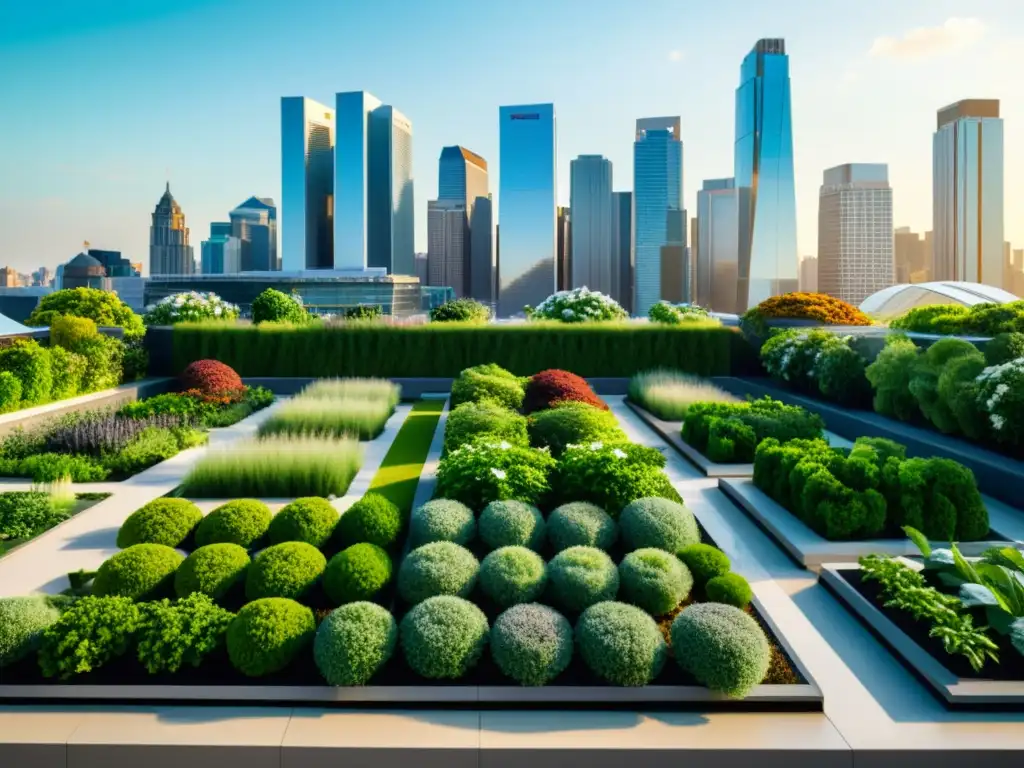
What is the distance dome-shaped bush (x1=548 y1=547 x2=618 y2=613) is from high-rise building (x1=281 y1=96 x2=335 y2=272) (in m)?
117

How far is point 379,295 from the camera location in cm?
7494

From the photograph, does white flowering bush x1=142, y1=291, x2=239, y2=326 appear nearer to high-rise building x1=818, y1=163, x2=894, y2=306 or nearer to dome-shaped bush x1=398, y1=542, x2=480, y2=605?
dome-shaped bush x1=398, y1=542, x2=480, y2=605

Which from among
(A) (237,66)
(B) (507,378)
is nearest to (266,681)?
(B) (507,378)

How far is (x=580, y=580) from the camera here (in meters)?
3.92

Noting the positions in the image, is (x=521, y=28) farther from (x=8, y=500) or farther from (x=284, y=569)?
(x=284, y=569)

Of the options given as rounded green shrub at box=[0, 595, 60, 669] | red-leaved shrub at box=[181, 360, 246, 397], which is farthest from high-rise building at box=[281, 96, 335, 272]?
rounded green shrub at box=[0, 595, 60, 669]

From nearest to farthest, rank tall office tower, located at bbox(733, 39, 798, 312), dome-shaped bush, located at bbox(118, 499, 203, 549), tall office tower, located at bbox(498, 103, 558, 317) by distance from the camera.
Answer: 1. dome-shaped bush, located at bbox(118, 499, 203, 549)
2. tall office tower, located at bbox(733, 39, 798, 312)
3. tall office tower, located at bbox(498, 103, 558, 317)

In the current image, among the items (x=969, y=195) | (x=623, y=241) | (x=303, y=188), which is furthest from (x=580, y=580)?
(x=303, y=188)

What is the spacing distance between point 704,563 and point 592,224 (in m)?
97.1

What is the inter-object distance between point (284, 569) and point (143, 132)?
2782 centimetres

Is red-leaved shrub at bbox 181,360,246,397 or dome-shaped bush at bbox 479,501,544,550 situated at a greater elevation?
red-leaved shrub at bbox 181,360,246,397

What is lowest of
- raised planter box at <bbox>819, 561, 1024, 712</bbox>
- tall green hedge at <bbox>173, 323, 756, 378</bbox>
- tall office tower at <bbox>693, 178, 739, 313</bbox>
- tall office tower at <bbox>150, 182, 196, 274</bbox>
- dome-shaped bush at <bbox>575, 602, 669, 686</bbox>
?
raised planter box at <bbox>819, 561, 1024, 712</bbox>

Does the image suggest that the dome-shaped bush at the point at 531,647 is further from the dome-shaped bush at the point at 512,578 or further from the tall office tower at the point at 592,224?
the tall office tower at the point at 592,224

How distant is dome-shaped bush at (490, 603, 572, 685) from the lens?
131 inches
